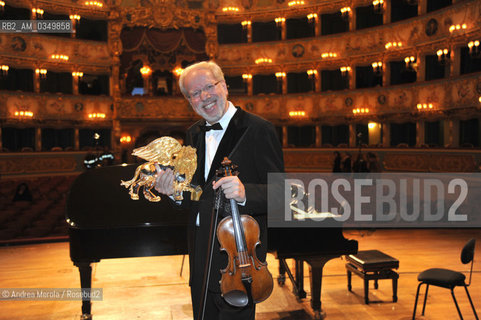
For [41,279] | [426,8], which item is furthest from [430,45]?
[41,279]

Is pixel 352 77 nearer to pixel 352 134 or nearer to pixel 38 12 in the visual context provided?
pixel 352 134

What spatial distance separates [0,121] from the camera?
17.6 meters

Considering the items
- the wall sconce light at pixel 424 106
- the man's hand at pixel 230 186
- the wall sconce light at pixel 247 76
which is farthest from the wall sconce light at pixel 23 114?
the man's hand at pixel 230 186

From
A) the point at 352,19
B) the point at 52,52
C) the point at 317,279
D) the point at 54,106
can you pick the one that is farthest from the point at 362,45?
the point at 317,279

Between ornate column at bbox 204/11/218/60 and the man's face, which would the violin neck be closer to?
the man's face

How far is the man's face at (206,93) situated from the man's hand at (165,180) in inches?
14.6

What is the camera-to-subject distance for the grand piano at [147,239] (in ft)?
14.9

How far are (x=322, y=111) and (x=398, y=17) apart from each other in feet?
16.9

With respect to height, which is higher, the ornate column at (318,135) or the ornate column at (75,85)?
the ornate column at (75,85)

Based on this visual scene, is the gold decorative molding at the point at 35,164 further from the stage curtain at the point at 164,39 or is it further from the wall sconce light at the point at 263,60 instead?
the wall sconce light at the point at 263,60

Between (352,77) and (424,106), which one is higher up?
(352,77)

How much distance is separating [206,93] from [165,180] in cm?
53

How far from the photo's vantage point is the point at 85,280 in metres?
4.68

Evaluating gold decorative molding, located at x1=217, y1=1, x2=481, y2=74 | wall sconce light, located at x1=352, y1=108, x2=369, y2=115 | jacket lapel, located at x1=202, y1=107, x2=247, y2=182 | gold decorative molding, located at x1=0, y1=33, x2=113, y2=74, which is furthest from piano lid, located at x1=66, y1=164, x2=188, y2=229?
gold decorative molding, located at x1=0, y1=33, x2=113, y2=74
